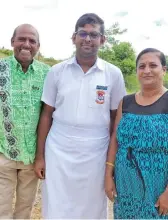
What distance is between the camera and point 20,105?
2799mm

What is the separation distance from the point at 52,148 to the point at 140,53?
110 centimetres

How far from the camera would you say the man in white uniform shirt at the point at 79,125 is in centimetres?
276

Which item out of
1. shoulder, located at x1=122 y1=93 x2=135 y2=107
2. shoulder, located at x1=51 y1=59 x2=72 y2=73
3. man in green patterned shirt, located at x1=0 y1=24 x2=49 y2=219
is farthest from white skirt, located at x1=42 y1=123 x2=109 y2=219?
shoulder, located at x1=51 y1=59 x2=72 y2=73

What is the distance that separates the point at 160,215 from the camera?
250 cm

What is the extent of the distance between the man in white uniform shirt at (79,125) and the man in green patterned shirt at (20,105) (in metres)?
0.10

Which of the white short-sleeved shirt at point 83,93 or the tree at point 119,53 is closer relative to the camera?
the white short-sleeved shirt at point 83,93

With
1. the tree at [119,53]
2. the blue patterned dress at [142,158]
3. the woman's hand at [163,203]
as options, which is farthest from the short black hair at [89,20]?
the tree at [119,53]

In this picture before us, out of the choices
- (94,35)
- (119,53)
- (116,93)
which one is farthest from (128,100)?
(119,53)

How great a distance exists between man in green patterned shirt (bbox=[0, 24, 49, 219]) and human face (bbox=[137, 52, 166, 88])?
92 centimetres

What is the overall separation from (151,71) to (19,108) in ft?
3.77

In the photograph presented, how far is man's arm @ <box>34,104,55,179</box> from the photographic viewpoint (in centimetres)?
290

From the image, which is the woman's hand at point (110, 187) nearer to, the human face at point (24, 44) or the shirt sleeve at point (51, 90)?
the shirt sleeve at point (51, 90)

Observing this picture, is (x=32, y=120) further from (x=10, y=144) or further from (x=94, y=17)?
(x=94, y=17)

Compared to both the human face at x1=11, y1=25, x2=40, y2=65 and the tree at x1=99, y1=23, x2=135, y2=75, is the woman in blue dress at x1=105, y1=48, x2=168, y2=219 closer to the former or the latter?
the human face at x1=11, y1=25, x2=40, y2=65
